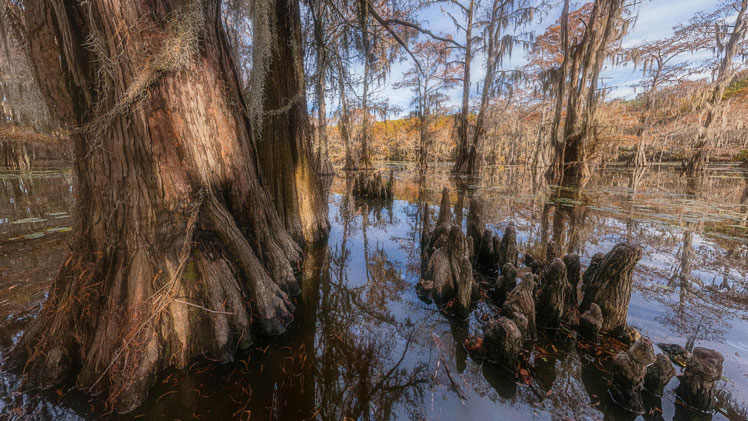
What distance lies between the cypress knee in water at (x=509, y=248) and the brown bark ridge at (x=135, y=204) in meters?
3.37

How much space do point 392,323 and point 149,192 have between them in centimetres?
239

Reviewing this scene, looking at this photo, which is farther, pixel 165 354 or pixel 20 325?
pixel 20 325

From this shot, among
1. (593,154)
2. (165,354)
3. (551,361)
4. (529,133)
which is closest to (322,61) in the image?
(165,354)

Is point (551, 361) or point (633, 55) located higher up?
point (633, 55)

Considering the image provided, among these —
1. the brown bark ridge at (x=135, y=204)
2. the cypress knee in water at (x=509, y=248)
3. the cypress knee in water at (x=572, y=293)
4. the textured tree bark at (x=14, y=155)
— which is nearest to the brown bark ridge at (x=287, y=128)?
the brown bark ridge at (x=135, y=204)

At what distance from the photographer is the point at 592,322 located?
232 centimetres

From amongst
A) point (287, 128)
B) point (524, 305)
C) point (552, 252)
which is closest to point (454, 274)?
point (524, 305)

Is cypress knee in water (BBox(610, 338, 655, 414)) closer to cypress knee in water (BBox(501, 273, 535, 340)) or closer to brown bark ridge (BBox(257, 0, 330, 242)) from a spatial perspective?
cypress knee in water (BBox(501, 273, 535, 340))

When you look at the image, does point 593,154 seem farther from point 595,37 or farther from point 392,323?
point 392,323

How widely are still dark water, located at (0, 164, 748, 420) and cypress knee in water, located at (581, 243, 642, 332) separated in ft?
1.25

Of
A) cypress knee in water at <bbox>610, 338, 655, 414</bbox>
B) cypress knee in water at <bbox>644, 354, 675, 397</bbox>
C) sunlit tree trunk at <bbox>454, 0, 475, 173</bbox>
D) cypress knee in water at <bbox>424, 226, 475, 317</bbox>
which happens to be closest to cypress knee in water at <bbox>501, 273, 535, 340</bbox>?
cypress knee in water at <bbox>424, 226, 475, 317</bbox>

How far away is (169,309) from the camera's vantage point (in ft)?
6.35

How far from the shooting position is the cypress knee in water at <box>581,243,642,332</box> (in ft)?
7.73

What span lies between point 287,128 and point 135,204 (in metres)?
2.67
